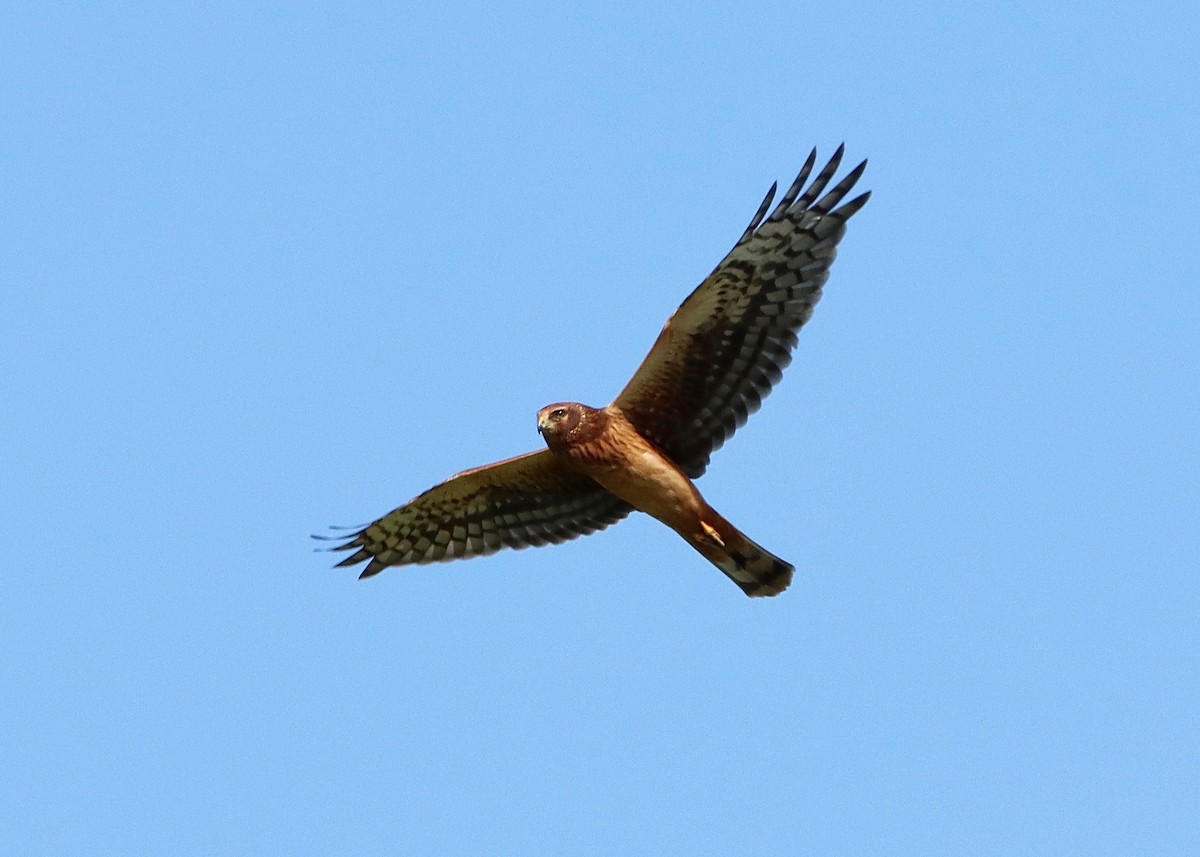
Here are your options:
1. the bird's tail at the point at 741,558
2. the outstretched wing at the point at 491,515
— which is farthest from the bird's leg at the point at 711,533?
the outstretched wing at the point at 491,515

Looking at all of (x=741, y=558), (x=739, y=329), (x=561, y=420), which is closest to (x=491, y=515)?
(x=561, y=420)

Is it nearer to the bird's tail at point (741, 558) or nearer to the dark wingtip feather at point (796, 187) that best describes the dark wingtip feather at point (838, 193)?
the dark wingtip feather at point (796, 187)

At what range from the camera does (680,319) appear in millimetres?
12195

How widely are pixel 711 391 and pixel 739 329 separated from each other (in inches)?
18.5

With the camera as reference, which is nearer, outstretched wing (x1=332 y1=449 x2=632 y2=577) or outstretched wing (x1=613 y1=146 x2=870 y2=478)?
outstretched wing (x1=613 y1=146 x2=870 y2=478)

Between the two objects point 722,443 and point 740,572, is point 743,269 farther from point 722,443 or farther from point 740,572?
point 740,572

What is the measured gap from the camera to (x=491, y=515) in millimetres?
13781

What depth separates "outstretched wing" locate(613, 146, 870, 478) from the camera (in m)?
12.1

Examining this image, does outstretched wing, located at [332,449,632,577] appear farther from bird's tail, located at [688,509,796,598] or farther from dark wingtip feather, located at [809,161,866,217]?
dark wingtip feather, located at [809,161,866,217]

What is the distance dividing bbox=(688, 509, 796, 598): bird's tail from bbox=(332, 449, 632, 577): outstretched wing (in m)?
0.83

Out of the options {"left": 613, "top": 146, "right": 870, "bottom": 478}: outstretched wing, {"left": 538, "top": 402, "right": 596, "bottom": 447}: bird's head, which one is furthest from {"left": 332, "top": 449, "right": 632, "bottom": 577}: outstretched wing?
{"left": 613, "top": 146, "right": 870, "bottom": 478}: outstretched wing

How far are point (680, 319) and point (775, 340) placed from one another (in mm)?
647

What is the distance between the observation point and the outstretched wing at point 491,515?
43.5 feet

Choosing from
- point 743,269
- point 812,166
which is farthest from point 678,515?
point 812,166
